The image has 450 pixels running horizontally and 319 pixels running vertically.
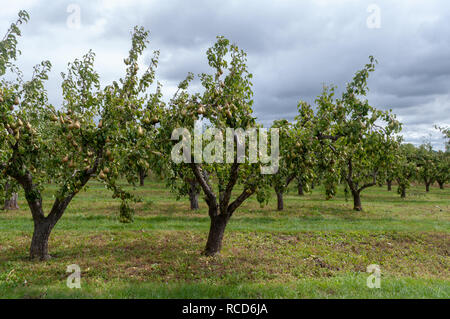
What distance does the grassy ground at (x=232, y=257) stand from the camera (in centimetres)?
840

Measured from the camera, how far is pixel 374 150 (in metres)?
8.49

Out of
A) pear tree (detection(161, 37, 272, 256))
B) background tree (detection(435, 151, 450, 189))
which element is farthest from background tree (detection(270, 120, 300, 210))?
background tree (detection(435, 151, 450, 189))

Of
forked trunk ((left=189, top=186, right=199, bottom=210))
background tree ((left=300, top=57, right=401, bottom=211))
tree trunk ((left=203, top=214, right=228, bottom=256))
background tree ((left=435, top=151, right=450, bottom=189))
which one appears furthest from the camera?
background tree ((left=435, top=151, right=450, bottom=189))

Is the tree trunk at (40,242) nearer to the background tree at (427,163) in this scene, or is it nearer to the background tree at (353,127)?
the background tree at (353,127)

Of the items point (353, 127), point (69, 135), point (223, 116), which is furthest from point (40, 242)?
point (353, 127)

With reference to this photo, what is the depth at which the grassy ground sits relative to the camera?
8402mm

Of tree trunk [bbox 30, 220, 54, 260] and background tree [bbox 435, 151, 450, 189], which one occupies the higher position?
background tree [bbox 435, 151, 450, 189]

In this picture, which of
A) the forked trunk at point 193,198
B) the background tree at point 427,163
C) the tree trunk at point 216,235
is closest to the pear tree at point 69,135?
the tree trunk at point 216,235

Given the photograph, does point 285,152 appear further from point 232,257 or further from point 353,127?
point 232,257

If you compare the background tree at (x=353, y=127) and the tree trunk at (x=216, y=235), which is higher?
the background tree at (x=353, y=127)

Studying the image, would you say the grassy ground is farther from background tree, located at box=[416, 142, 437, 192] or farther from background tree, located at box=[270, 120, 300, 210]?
background tree, located at box=[416, 142, 437, 192]
